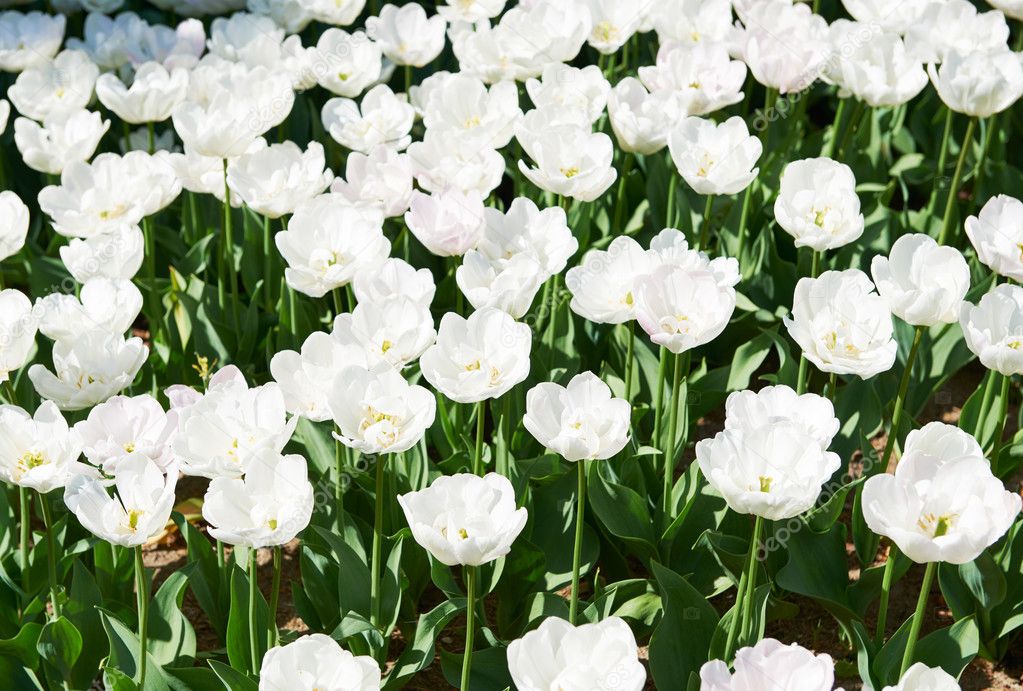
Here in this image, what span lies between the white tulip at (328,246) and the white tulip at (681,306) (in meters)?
0.63

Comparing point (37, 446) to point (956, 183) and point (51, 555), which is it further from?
point (956, 183)

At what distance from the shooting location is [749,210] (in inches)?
144

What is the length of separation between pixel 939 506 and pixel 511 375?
Result: 79 cm

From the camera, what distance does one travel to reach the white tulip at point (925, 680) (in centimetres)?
194

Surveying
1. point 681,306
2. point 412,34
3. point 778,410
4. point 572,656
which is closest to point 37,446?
point 572,656

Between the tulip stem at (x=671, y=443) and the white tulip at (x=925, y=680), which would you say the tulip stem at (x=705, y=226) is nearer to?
the tulip stem at (x=671, y=443)

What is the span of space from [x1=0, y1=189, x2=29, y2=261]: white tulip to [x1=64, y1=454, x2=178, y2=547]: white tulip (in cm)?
100

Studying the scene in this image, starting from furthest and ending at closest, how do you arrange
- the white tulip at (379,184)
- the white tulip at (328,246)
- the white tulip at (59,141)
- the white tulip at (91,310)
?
1. the white tulip at (59,141)
2. the white tulip at (379,184)
3. the white tulip at (328,246)
4. the white tulip at (91,310)

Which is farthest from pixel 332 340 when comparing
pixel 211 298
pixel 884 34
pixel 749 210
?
pixel 884 34

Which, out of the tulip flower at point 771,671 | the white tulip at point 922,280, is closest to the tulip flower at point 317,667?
the tulip flower at point 771,671

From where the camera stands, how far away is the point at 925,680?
1.96 meters

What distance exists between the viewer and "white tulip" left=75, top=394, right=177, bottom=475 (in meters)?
2.32

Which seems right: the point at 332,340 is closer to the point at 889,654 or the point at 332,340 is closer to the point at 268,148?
the point at 268,148

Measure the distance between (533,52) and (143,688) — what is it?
2.19 metres
